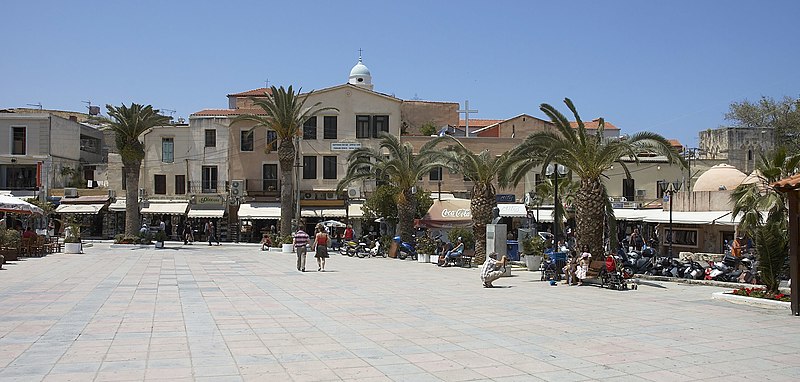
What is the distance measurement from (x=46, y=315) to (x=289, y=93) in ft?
94.8

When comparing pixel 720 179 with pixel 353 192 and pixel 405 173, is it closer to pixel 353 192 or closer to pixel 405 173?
pixel 405 173

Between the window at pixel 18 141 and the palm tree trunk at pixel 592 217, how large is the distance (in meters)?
42.9

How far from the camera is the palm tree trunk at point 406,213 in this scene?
34781 millimetres

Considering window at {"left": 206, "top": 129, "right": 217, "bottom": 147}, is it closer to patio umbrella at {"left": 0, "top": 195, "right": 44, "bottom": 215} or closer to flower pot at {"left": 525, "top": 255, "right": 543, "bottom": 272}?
patio umbrella at {"left": 0, "top": 195, "right": 44, "bottom": 215}

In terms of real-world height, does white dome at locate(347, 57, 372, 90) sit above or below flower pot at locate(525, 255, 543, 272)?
above

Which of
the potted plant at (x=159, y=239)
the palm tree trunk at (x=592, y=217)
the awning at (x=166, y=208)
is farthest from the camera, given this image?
the awning at (x=166, y=208)

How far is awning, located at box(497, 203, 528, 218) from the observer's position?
40000 millimetres

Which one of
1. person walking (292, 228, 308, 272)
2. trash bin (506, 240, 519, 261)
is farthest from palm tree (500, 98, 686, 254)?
person walking (292, 228, 308, 272)

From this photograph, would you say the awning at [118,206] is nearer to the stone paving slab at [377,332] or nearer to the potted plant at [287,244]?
the potted plant at [287,244]

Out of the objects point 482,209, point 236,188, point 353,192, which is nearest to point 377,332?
point 482,209

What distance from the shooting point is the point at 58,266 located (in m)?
24.4

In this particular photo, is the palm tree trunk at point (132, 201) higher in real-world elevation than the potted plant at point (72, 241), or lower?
higher

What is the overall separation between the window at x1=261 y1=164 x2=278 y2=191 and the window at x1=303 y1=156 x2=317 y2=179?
7.10 feet

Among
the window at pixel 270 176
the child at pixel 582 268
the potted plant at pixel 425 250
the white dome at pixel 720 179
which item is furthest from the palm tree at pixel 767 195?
the window at pixel 270 176
